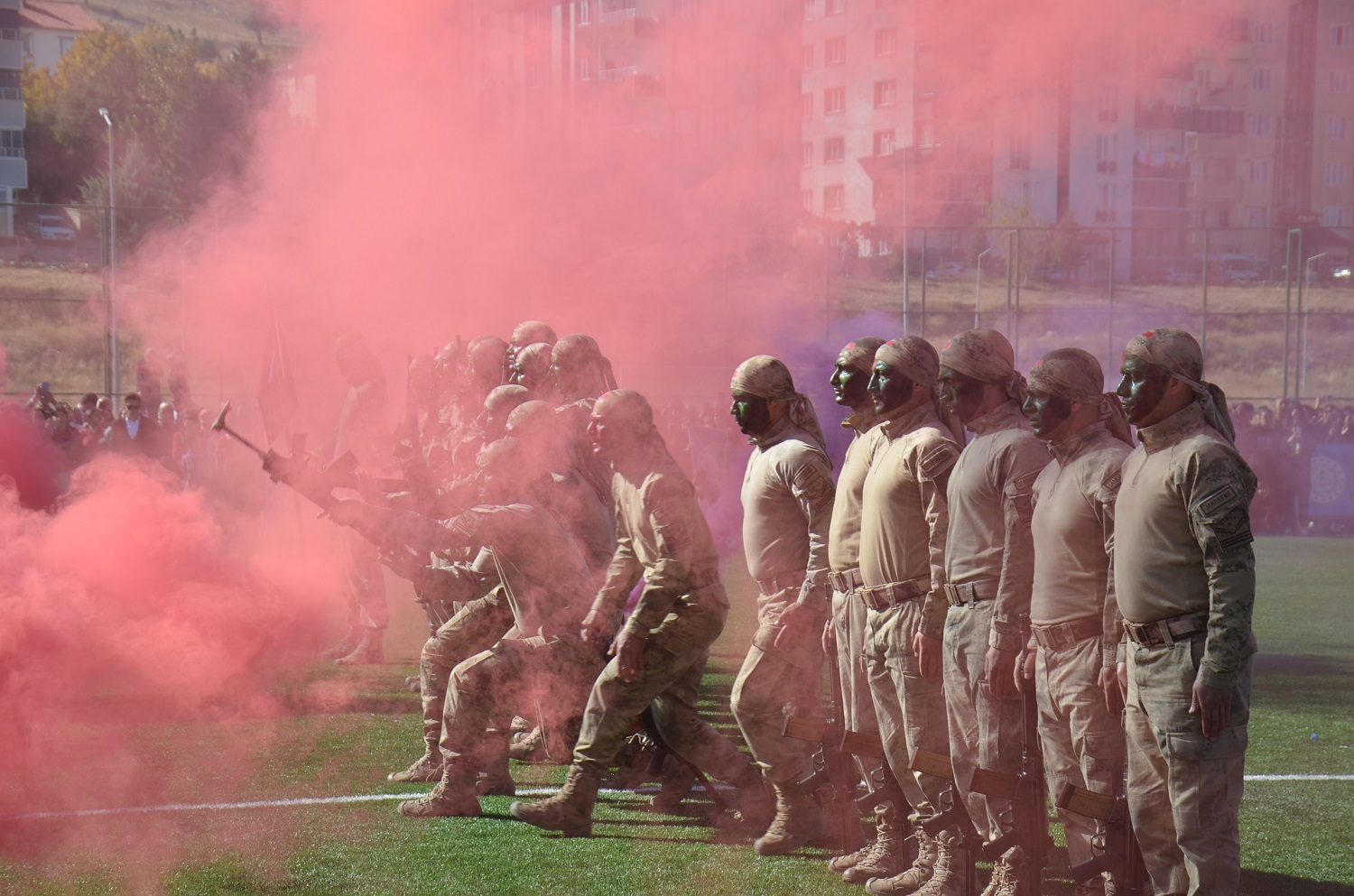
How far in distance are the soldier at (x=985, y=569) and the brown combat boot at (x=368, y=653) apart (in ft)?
21.4

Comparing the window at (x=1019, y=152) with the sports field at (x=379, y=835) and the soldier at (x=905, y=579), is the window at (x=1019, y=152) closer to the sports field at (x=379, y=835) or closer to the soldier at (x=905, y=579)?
the sports field at (x=379, y=835)

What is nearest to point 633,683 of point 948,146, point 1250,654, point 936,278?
point 1250,654

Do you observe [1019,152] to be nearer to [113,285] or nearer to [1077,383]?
[1077,383]

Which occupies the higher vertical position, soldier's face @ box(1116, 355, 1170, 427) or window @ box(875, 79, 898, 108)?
window @ box(875, 79, 898, 108)

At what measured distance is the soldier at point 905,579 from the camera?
5836mm

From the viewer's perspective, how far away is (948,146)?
10.7 meters

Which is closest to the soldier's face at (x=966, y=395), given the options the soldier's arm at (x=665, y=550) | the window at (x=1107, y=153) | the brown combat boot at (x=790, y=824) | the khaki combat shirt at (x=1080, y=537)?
the khaki combat shirt at (x=1080, y=537)

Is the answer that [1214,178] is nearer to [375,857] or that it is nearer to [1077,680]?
[1077,680]

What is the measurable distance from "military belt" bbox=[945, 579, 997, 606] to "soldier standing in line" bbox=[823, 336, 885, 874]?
0.63m

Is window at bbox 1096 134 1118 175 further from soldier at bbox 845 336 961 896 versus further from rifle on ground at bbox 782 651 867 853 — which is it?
rifle on ground at bbox 782 651 867 853

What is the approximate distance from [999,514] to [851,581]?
3.15 feet

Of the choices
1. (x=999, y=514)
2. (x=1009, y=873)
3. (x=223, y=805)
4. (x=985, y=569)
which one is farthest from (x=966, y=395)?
(x=223, y=805)

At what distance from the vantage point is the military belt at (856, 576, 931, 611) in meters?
5.94

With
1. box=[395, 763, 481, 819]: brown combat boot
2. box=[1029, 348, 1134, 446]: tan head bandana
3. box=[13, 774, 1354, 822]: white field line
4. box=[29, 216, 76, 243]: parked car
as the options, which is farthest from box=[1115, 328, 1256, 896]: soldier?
box=[29, 216, 76, 243]: parked car
